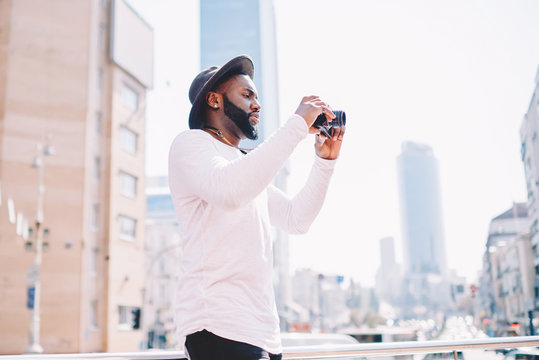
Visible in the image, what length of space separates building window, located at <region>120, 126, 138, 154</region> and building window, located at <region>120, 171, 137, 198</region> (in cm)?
179

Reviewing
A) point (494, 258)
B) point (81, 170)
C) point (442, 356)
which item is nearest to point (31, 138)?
point (81, 170)

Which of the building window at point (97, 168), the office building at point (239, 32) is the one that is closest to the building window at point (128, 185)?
the building window at point (97, 168)

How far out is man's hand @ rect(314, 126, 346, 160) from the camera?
1.78 metres

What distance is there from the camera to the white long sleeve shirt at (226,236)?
1386 millimetres

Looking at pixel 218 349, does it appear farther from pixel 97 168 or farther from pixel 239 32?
pixel 239 32

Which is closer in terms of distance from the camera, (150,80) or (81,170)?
(81,170)

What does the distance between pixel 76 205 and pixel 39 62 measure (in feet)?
28.4

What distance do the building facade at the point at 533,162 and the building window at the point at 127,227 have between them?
94.2 ft

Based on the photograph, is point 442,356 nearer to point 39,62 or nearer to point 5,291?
point 5,291

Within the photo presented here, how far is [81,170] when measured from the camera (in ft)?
116

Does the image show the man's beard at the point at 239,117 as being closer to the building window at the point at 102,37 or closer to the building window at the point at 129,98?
the building window at the point at 102,37

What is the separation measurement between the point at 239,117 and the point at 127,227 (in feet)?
127

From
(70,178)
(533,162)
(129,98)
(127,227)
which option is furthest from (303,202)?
(533,162)

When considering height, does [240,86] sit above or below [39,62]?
below
